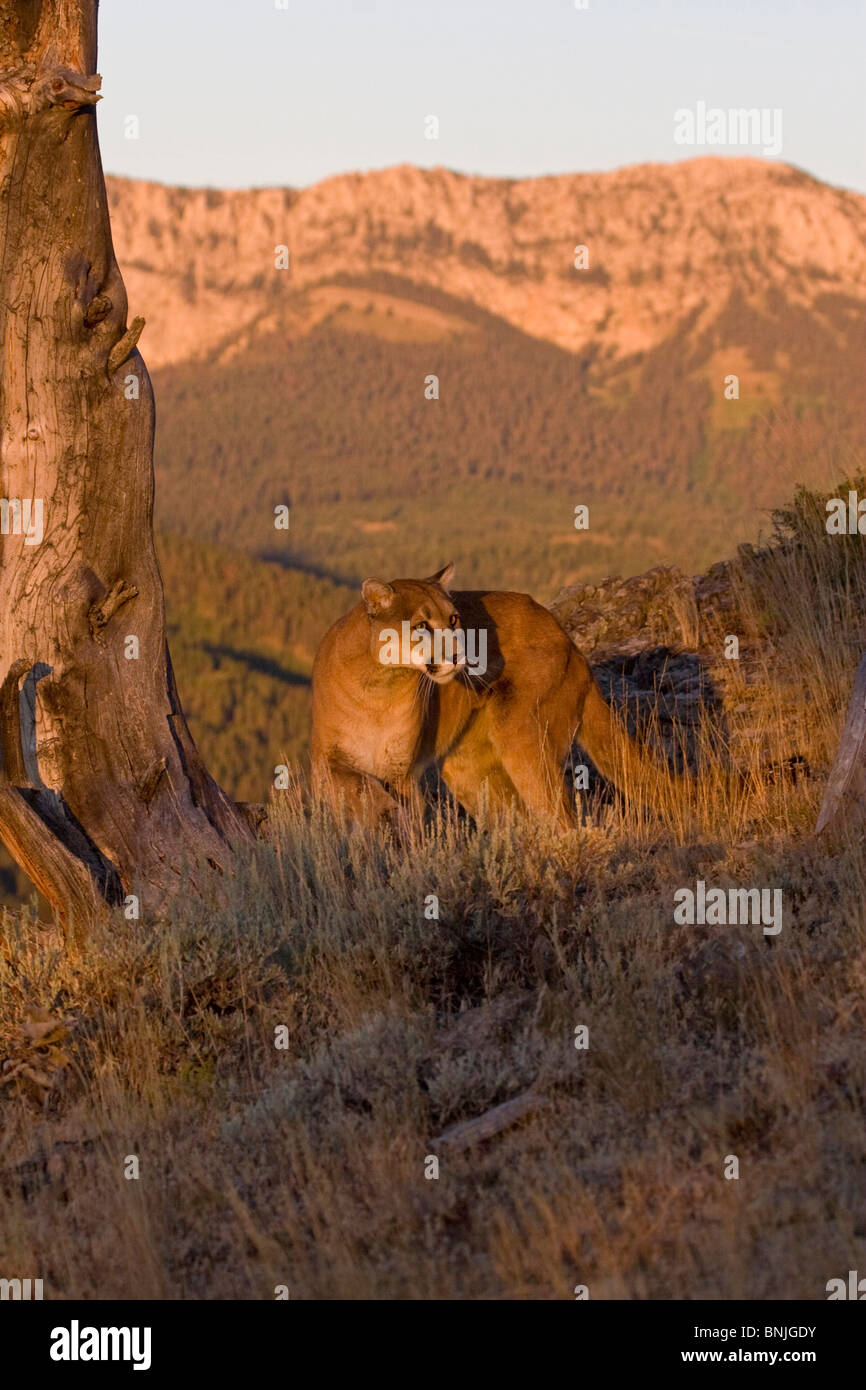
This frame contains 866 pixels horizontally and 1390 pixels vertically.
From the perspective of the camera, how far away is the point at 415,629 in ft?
26.3

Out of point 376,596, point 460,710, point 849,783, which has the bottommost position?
point 849,783

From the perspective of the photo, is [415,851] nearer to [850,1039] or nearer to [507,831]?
[507,831]

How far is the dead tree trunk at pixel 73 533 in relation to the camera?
661 cm

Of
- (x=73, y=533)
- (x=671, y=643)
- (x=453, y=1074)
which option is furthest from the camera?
(x=671, y=643)

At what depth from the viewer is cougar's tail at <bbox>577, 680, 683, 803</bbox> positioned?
8367mm

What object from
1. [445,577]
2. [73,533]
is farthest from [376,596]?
[73,533]

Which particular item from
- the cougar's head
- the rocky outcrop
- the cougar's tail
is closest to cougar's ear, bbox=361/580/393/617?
the cougar's head

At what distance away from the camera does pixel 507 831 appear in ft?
21.8

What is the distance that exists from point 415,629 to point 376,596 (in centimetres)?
31

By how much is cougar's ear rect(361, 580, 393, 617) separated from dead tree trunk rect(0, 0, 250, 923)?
1.23m

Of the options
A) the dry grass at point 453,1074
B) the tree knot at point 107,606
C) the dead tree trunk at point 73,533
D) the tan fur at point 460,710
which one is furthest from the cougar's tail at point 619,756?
the tree knot at point 107,606

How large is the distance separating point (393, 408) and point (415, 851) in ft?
444

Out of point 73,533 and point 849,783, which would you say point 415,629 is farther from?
point 849,783

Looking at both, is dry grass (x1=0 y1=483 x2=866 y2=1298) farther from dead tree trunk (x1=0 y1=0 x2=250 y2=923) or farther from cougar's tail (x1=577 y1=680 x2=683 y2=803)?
cougar's tail (x1=577 y1=680 x2=683 y2=803)
